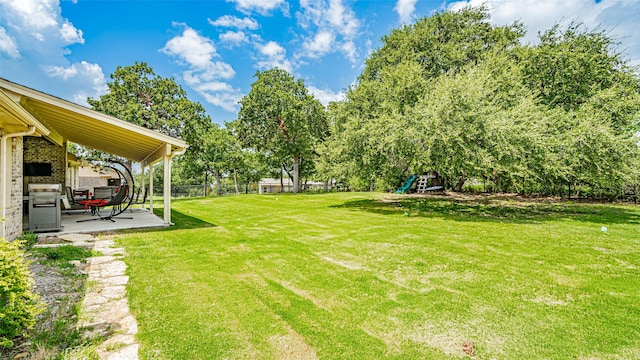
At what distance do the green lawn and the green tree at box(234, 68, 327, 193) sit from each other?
57.3ft

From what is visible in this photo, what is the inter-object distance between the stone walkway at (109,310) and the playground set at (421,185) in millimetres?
17169

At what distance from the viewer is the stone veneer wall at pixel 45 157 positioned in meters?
9.54

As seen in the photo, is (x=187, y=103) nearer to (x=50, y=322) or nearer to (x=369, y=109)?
(x=369, y=109)

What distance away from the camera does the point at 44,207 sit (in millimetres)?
6441

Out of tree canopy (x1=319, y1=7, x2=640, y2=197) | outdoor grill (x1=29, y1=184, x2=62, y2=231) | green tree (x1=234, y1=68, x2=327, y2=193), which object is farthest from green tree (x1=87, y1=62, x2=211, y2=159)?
outdoor grill (x1=29, y1=184, x2=62, y2=231)

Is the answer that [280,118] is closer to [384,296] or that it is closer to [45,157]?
[45,157]

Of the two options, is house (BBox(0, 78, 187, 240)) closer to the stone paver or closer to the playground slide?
the stone paver

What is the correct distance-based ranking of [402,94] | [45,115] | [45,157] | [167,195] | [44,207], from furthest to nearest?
[402,94], [45,157], [167,195], [45,115], [44,207]

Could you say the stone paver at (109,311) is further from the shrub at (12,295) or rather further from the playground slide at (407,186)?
the playground slide at (407,186)

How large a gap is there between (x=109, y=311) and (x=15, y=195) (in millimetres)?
4861

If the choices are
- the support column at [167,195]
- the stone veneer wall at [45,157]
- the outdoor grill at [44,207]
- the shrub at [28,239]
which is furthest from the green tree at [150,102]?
the shrub at [28,239]

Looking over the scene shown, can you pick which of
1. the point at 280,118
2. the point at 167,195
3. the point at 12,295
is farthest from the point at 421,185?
the point at 12,295

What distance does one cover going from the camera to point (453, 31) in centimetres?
1708

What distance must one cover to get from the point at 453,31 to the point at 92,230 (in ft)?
63.0
